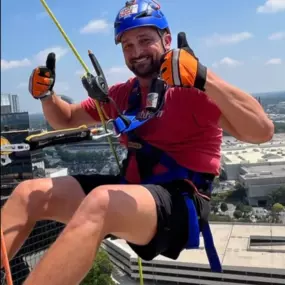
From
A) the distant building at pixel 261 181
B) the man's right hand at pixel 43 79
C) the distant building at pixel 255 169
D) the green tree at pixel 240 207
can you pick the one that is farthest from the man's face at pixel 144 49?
the green tree at pixel 240 207

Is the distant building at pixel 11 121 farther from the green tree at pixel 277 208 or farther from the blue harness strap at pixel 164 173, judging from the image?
the green tree at pixel 277 208

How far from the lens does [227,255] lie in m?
11.7

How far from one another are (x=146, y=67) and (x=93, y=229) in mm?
628

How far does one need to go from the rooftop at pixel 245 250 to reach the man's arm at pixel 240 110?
9826mm

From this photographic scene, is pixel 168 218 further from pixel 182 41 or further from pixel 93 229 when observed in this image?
pixel 182 41

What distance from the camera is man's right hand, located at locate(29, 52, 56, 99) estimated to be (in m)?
1.71

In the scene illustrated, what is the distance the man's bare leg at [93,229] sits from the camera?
3.57ft

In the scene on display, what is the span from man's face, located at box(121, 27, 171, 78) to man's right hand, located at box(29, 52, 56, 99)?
0.34 metres

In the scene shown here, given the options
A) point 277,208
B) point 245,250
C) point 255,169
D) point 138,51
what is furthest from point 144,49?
point 255,169

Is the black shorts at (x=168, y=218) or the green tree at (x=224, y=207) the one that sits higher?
the black shorts at (x=168, y=218)

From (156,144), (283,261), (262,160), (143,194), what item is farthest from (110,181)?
(262,160)

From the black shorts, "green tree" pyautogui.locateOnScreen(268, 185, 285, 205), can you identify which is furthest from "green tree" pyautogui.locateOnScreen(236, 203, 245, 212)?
the black shorts

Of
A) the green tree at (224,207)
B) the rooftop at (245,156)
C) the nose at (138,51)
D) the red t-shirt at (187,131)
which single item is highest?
the nose at (138,51)

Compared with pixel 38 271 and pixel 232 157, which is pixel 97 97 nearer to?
pixel 38 271
